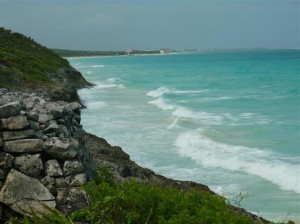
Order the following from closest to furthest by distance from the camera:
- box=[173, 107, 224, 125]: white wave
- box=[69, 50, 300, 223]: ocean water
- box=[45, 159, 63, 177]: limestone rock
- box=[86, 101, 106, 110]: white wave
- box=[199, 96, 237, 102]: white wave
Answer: box=[45, 159, 63, 177]: limestone rock
box=[69, 50, 300, 223]: ocean water
box=[173, 107, 224, 125]: white wave
box=[86, 101, 106, 110]: white wave
box=[199, 96, 237, 102]: white wave

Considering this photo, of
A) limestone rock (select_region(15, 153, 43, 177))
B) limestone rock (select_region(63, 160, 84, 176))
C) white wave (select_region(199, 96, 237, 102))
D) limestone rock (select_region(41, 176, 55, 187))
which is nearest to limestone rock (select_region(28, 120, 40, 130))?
limestone rock (select_region(15, 153, 43, 177))

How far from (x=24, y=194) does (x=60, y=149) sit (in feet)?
2.86

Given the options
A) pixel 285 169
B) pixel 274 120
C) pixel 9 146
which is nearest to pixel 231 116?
pixel 274 120

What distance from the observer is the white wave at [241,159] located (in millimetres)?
15297

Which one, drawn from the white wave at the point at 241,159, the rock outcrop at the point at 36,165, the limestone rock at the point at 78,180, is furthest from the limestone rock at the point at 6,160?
the white wave at the point at 241,159

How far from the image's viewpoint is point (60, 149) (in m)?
7.30

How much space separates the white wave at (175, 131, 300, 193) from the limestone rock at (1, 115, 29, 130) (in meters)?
9.55

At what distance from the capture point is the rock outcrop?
684 cm

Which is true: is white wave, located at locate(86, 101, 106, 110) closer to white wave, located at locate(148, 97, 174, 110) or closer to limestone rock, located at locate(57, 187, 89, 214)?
white wave, located at locate(148, 97, 174, 110)

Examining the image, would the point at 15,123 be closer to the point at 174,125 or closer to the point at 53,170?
the point at 53,170

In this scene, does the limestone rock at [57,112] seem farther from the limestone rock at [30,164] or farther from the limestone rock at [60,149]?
the limestone rock at [30,164]

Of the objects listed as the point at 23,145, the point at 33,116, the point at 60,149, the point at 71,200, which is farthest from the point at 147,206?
the point at 33,116

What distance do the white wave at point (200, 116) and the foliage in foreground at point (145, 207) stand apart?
20.4m

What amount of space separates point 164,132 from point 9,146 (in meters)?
16.2
